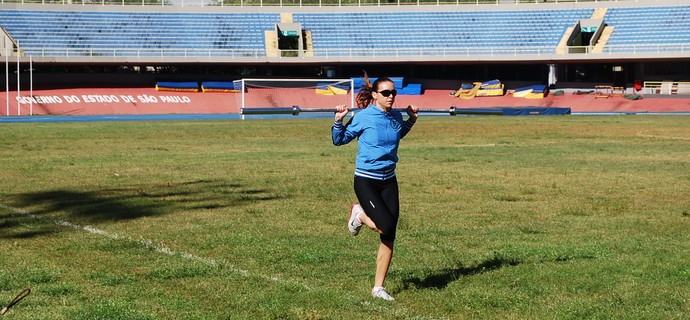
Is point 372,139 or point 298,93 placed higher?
point 372,139

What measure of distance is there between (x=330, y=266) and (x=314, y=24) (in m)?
67.6

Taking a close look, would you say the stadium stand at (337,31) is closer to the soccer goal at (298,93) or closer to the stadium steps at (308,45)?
the stadium steps at (308,45)

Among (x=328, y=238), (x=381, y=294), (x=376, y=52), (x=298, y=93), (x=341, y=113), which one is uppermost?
(x=376, y=52)

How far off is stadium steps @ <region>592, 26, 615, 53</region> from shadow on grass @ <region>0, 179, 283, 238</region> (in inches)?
2200

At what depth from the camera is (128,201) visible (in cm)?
1705

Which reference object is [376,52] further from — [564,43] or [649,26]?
[649,26]

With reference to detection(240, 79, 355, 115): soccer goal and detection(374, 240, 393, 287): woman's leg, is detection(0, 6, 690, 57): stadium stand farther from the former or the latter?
detection(374, 240, 393, 287): woman's leg

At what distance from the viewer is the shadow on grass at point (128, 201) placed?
48.6ft

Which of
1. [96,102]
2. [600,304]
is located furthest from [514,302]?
[96,102]

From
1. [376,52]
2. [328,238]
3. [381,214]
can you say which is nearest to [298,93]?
[376,52]

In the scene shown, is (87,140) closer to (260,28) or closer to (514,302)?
(514,302)

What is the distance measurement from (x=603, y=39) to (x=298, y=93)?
23.6 m

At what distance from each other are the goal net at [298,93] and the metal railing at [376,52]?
3850mm

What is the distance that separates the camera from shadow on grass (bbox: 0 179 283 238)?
14.8 m
